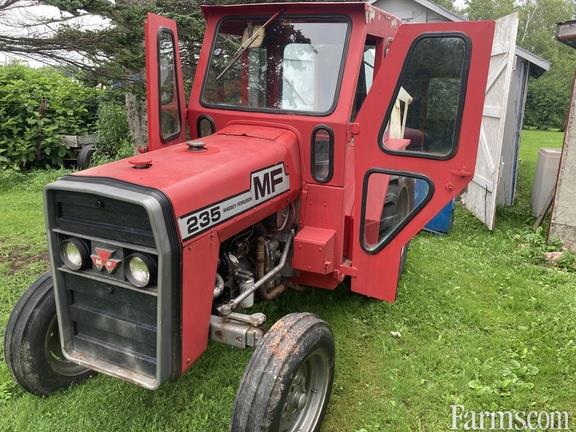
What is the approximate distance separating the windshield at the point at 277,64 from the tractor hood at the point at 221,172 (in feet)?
0.80

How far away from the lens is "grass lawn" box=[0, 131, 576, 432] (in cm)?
290

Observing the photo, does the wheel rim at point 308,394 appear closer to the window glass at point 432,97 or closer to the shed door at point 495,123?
the window glass at point 432,97

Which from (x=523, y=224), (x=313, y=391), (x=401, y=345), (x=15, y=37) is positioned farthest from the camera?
(x=523, y=224)

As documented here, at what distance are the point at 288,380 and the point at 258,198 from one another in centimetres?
102

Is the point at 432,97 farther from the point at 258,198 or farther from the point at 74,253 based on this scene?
the point at 74,253

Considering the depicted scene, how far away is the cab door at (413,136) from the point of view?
2883 mm

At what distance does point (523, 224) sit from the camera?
6.61 metres

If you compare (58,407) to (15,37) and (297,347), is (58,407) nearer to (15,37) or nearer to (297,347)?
(297,347)

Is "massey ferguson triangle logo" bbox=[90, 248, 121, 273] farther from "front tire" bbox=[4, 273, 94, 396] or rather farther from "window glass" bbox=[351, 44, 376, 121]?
"window glass" bbox=[351, 44, 376, 121]

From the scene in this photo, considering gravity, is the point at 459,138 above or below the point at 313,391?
above

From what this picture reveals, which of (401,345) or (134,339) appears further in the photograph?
(401,345)

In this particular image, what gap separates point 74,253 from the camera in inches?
97.7

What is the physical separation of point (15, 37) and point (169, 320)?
15.3ft

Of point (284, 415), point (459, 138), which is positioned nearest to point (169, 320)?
point (284, 415)
